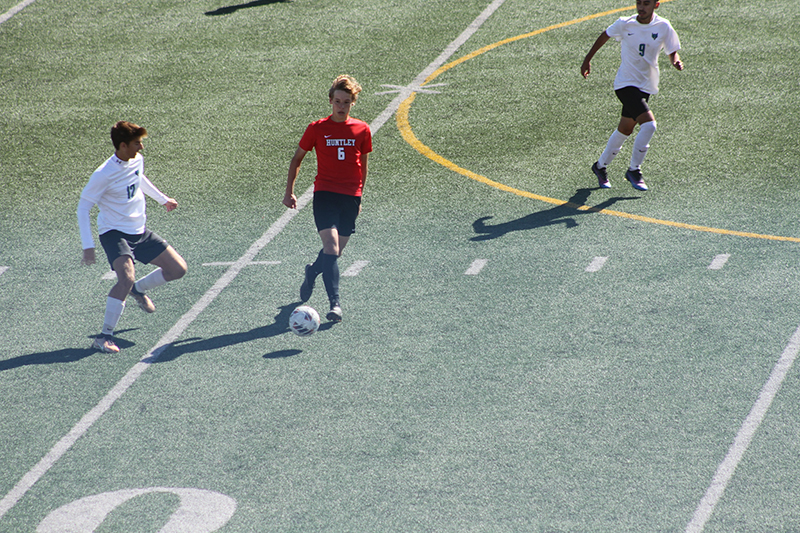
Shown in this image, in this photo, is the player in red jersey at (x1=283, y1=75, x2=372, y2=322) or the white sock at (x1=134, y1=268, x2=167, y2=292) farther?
the white sock at (x1=134, y1=268, x2=167, y2=292)

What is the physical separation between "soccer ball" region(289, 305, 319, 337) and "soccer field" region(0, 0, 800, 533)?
203 millimetres

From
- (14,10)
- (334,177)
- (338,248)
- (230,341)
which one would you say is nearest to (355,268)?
(338,248)

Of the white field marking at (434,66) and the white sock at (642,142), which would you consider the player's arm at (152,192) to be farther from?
the white sock at (642,142)

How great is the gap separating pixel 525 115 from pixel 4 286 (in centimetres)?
792

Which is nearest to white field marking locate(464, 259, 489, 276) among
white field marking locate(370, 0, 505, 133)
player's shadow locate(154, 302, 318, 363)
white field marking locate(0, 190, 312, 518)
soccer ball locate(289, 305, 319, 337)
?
player's shadow locate(154, 302, 318, 363)

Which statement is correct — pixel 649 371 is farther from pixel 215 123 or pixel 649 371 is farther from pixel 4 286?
pixel 215 123

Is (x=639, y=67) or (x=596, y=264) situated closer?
(x=596, y=264)

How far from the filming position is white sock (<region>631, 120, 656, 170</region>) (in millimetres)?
11039

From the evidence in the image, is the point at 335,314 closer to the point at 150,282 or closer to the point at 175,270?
the point at 175,270

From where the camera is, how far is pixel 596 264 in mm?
9359

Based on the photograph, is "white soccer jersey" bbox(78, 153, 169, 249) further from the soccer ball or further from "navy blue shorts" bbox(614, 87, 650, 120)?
"navy blue shorts" bbox(614, 87, 650, 120)

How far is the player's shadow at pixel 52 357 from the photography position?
799cm

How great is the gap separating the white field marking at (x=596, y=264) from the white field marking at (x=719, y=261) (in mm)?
1056

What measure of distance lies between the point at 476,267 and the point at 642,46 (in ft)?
12.3
